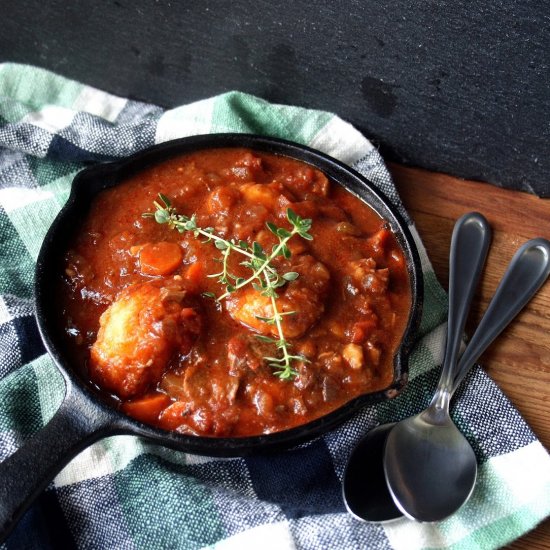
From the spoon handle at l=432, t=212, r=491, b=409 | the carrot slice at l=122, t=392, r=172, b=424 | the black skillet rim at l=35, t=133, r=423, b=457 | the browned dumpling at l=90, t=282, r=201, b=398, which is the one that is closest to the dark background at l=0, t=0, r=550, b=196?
the spoon handle at l=432, t=212, r=491, b=409

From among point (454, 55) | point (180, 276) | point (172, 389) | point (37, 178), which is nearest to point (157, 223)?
point (180, 276)

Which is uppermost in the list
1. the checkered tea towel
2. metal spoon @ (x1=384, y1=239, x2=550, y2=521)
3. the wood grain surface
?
the wood grain surface

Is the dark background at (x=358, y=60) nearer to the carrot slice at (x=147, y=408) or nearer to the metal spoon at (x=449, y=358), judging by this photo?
the metal spoon at (x=449, y=358)

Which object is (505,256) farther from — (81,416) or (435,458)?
(81,416)

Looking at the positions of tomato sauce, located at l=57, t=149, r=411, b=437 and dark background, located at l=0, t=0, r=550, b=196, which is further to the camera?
dark background, located at l=0, t=0, r=550, b=196

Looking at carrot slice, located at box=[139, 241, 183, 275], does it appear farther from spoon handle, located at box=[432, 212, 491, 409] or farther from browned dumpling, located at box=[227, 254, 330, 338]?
spoon handle, located at box=[432, 212, 491, 409]

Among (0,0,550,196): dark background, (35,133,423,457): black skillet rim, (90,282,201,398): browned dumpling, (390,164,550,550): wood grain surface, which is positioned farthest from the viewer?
(0,0,550,196): dark background

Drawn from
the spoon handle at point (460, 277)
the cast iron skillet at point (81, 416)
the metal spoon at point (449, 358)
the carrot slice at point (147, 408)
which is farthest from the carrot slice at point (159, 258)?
the spoon handle at point (460, 277)

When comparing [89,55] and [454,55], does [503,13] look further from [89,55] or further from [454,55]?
[89,55]
